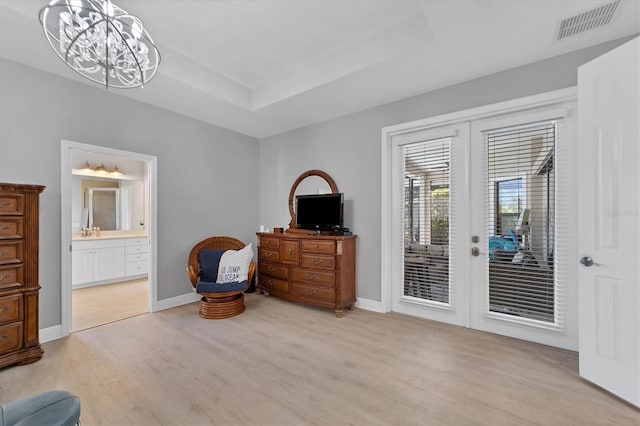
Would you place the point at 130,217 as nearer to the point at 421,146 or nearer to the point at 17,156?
the point at 17,156

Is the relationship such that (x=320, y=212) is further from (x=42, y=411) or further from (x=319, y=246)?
(x=42, y=411)

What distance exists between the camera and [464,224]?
3.10 meters

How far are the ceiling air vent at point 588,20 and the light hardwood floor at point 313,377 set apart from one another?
2.72m

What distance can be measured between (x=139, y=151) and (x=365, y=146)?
2.92 meters

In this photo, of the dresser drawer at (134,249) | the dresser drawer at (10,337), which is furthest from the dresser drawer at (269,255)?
the dresser drawer at (134,249)

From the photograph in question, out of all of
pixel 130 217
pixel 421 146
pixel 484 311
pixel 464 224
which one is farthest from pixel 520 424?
pixel 130 217

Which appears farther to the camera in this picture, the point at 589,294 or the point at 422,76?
the point at 422,76

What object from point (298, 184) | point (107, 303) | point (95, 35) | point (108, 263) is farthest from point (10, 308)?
point (298, 184)

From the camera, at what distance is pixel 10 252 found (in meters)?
2.38

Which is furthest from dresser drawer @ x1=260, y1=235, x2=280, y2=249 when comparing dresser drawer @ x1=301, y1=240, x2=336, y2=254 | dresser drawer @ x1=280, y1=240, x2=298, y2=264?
dresser drawer @ x1=301, y1=240, x2=336, y2=254

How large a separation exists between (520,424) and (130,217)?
6.77 m

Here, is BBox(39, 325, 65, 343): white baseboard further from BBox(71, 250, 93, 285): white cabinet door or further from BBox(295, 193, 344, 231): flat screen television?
BBox(295, 193, 344, 231): flat screen television

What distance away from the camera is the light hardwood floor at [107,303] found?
135 inches

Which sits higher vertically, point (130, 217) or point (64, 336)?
point (130, 217)
